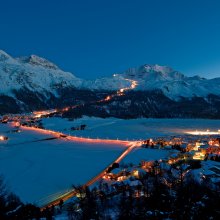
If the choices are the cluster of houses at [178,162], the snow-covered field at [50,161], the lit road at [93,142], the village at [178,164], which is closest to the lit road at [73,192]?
the lit road at [93,142]

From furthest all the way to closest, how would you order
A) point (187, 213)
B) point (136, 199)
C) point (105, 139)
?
point (105, 139)
point (136, 199)
point (187, 213)

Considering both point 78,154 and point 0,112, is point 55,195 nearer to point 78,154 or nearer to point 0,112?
point 78,154

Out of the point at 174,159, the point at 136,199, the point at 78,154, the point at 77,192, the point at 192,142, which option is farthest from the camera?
the point at 192,142

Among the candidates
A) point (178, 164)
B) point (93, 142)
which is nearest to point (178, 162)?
point (178, 164)

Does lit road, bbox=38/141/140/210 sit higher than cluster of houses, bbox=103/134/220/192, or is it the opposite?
cluster of houses, bbox=103/134/220/192

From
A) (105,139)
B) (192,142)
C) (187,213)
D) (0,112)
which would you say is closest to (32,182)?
(187,213)

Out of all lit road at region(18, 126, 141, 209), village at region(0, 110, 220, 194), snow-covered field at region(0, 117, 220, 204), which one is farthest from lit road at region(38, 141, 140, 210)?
village at region(0, 110, 220, 194)

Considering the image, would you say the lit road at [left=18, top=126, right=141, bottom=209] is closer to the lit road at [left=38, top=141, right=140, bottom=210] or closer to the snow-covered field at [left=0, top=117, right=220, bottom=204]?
the lit road at [left=38, top=141, right=140, bottom=210]

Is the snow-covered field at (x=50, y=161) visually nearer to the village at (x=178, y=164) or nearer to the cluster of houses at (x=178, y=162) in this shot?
the village at (x=178, y=164)
